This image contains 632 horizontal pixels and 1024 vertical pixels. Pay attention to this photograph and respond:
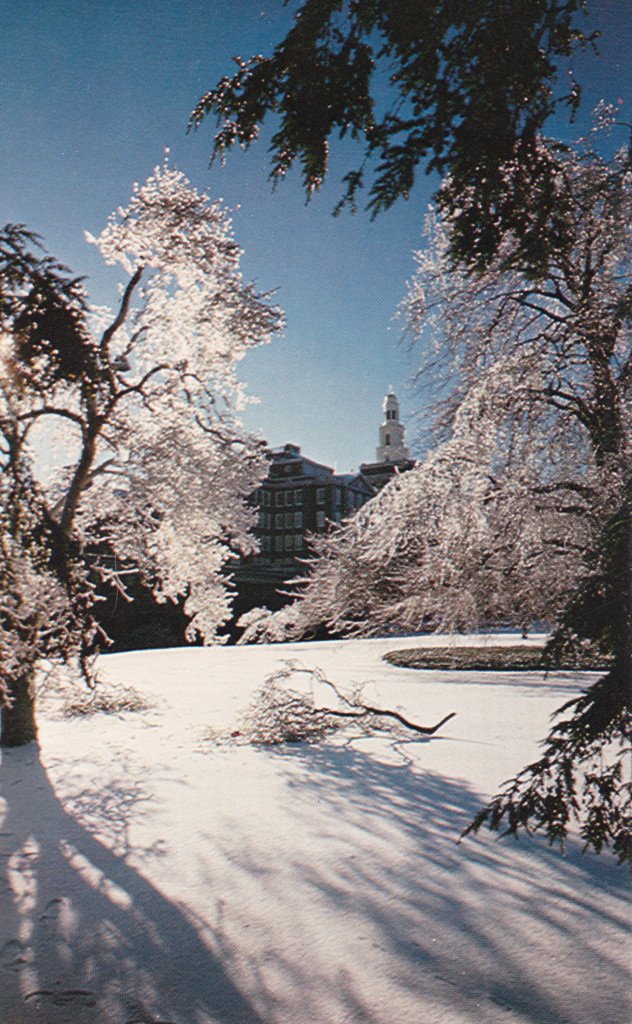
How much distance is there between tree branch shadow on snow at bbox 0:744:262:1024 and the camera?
116 inches

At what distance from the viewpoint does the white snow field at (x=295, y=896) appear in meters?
2.96

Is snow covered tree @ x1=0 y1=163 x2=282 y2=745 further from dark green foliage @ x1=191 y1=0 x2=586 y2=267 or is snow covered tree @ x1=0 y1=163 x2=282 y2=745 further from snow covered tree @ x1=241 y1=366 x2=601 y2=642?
dark green foliage @ x1=191 y1=0 x2=586 y2=267

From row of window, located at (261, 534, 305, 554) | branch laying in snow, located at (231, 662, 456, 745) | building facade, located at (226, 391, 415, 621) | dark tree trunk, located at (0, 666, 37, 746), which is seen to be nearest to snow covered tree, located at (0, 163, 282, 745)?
dark tree trunk, located at (0, 666, 37, 746)

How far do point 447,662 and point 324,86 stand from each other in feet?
48.7

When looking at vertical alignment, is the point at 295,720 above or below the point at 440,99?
below

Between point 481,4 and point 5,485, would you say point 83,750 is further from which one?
point 481,4

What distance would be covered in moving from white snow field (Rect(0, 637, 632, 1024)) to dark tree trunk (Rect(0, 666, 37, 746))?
0.63 metres

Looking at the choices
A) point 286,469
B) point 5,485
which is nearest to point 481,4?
point 5,485

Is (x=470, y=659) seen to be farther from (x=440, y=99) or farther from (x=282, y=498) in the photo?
(x=282, y=498)

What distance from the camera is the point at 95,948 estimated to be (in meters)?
3.51

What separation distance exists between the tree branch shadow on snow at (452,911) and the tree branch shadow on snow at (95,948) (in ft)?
1.34

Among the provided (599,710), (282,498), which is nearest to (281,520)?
(282,498)

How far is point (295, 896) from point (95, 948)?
1.29 meters

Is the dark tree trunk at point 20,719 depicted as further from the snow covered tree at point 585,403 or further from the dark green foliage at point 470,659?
the dark green foliage at point 470,659
